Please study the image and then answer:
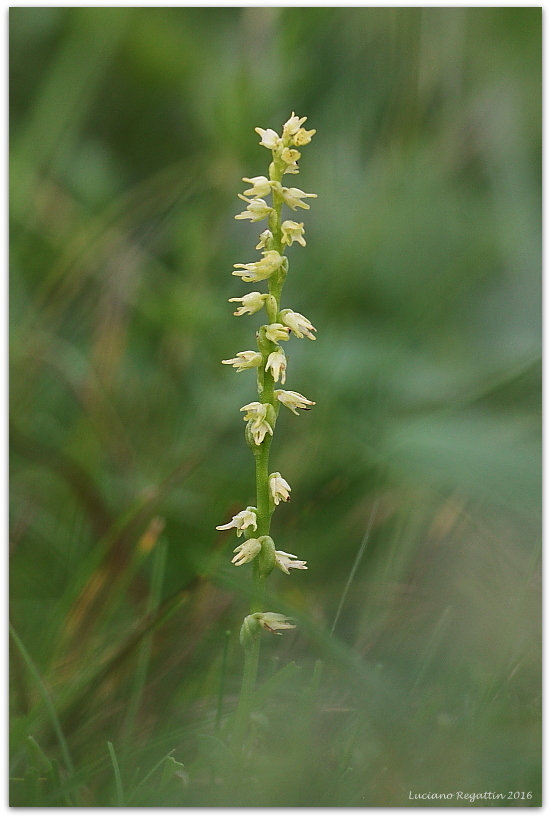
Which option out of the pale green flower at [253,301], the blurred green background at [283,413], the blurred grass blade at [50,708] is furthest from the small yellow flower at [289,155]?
the blurred grass blade at [50,708]

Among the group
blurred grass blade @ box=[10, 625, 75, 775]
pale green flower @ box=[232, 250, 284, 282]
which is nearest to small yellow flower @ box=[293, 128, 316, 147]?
pale green flower @ box=[232, 250, 284, 282]

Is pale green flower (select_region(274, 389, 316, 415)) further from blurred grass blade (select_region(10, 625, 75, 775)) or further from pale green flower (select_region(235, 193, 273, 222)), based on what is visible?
blurred grass blade (select_region(10, 625, 75, 775))

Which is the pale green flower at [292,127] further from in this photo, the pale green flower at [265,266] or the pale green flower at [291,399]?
the pale green flower at [291,399]

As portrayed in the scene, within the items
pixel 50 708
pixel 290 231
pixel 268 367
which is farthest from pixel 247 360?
pixel 50 708

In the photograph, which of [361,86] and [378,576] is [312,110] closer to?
[361,86]

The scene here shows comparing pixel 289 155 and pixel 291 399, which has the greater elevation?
pixel 289 155

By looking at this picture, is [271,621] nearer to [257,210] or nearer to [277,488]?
[277,488]
